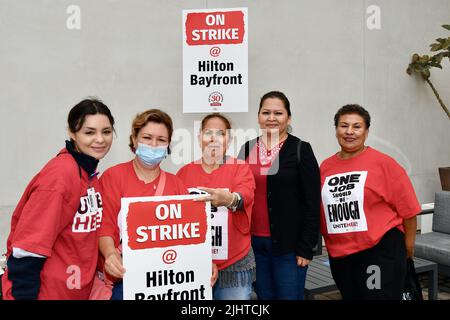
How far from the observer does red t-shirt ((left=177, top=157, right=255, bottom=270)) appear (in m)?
1.96

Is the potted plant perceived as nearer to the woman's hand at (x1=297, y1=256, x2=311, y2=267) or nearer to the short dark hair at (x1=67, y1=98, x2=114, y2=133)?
the woman's hand at (x1=297, y1=256, x2=311, y2=267)

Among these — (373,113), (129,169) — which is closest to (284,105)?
(129,169)

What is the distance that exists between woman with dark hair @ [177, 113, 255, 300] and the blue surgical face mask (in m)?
0.28

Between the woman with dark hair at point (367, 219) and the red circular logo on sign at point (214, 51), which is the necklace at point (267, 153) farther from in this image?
the red circular logo on sign at point (214, 51)

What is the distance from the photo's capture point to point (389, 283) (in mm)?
2041

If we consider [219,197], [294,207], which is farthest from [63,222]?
[294,207]

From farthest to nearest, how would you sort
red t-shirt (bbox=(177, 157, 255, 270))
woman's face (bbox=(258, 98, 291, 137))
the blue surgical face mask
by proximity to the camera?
woman's face (bbox=(258, 98, 291, 137)) → red t-shirt (bbox=(177, 157, 255, 270)) → the blue surgical face mask

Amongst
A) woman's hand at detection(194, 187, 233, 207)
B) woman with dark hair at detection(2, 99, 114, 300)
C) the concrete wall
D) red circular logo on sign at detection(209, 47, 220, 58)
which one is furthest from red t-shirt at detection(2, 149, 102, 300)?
the concrete wall

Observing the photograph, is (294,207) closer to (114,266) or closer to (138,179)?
(138,179)

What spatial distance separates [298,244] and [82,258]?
1069 mm

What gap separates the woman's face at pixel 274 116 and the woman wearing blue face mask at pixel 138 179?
60 cm

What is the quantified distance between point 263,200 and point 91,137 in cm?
93

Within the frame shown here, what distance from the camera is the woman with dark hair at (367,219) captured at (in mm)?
2047

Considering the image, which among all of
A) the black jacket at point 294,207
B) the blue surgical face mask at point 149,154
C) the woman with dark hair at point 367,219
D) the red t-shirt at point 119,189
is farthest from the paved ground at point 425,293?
the blue surgical face mask at point 149,154
